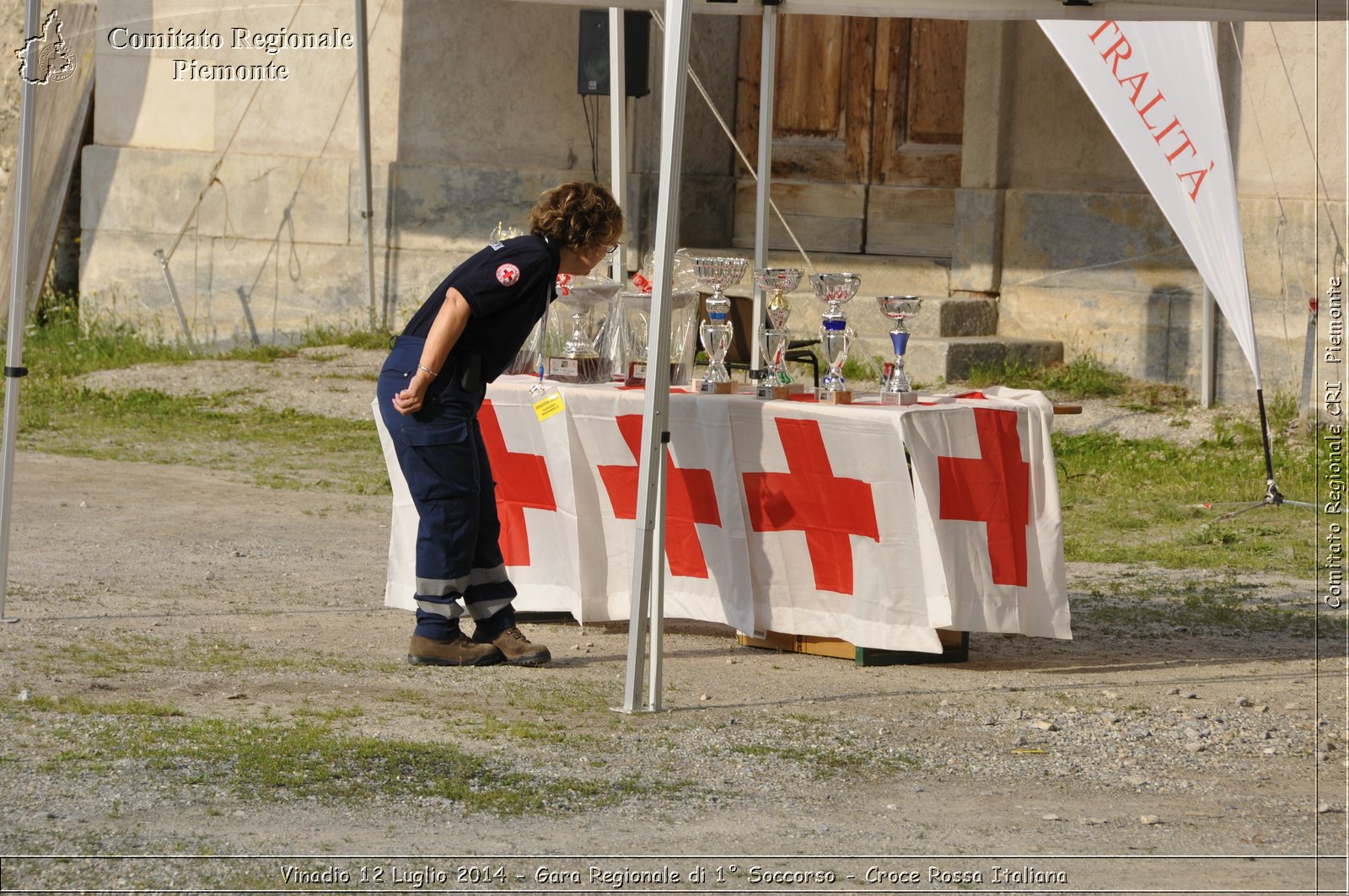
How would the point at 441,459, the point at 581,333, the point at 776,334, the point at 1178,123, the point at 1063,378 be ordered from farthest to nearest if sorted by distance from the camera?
the point at 1063,378
the point at 1178,123
the point at 581,333
the point at 776,334
the point at 441,459

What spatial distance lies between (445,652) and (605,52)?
7876 mm

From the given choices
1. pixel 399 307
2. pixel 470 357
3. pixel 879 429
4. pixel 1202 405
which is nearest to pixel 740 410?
pixel 879 429

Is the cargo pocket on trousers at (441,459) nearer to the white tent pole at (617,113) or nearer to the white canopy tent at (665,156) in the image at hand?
the white canopy tent at (665,156)

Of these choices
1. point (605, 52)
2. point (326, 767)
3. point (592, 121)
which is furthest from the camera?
point (592, 121)

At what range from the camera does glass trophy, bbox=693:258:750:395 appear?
236 inches

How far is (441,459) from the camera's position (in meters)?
A: 5.48

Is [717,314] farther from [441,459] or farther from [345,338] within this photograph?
[345,338]

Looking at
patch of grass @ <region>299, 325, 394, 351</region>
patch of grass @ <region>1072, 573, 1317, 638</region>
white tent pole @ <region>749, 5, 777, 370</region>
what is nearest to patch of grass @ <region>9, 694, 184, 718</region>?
white tent pole @ <region>749, 5, 777, 370</region>

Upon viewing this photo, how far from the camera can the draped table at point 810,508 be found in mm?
5496

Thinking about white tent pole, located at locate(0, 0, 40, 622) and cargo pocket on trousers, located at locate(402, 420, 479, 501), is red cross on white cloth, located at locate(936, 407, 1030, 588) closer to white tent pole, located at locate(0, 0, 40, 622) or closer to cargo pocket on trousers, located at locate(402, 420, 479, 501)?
cargo pocket on trousers, located at locate(402, 420, 479, 501)

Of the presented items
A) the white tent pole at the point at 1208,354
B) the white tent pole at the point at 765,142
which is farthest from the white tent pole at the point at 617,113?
the white tent pole at the point at 1208,354

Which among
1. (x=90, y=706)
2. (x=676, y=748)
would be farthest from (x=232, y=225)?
(x=676, y=748)

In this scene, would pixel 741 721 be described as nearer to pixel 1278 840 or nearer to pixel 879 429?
pixel 879 429

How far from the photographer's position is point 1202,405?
36.3ft
